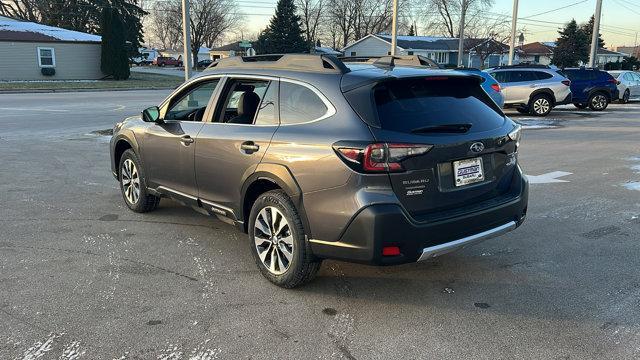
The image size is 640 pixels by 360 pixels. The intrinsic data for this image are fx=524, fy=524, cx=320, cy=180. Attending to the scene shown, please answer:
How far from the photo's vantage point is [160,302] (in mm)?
3809

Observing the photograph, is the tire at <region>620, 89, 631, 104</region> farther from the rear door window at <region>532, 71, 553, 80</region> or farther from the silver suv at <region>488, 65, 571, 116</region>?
the rear door window at <region>532, 71, 553, 80</region>

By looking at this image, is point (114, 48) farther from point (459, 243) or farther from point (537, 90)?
point (459, 243)

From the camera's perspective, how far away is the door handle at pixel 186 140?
190 inches

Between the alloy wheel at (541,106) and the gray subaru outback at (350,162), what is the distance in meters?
15.3

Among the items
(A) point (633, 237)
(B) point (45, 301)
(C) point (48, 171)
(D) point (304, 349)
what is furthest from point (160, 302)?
(C) point (48, 171)

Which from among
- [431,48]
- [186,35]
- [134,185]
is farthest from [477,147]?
[431,48]

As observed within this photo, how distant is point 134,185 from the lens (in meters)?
6.05

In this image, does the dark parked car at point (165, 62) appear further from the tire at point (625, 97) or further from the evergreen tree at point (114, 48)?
the tire at point (625, 97)

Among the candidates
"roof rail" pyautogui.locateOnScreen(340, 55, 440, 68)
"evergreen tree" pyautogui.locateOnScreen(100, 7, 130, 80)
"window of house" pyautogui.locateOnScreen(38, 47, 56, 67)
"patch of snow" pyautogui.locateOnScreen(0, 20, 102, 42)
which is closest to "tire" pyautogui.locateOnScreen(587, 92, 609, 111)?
"roof rail" pyautogui.locateOnScreen(340, 55, 440, 68)

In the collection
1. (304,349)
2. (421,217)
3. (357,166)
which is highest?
(357,166)

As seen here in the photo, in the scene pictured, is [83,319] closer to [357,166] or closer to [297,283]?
[297,283]

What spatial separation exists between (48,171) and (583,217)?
772 centimetres

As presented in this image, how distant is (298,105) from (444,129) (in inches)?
43.2

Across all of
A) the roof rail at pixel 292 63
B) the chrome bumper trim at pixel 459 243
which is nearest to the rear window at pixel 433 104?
the roof rail at pixel 292 63
